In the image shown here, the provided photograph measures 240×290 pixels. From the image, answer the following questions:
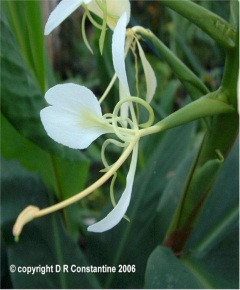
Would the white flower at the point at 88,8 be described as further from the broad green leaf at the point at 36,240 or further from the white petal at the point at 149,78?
the broad green leaf at the point at 36,240

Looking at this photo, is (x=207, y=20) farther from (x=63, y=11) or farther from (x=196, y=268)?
(x=196, y=268)

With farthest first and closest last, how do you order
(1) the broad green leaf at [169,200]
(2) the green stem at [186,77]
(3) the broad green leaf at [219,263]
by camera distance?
(1) the broad green leaf at [169,200] → (3) the broad green leaf at [219,263] → (2) the green stem at [186,77]

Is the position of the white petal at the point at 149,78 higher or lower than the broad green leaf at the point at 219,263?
higher

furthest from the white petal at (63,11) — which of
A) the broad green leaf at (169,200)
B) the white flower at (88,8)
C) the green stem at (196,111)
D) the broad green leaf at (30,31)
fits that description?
the broad green leaf at (169,200)

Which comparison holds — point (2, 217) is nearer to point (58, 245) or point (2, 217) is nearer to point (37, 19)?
point (58, 245)

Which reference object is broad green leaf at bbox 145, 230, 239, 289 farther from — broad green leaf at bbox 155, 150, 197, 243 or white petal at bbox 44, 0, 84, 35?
white petal at bbox 44, 0, 84, 35

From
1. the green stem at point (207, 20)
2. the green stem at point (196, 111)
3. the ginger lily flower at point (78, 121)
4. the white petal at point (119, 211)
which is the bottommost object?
the white petal at point (119, 211)

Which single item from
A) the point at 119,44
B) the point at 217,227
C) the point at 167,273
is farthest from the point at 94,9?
the point at 217,227

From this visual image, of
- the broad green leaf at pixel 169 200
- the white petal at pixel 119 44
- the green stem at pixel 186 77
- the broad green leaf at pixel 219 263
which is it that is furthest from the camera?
the broad green leaf at pixel 169 200
